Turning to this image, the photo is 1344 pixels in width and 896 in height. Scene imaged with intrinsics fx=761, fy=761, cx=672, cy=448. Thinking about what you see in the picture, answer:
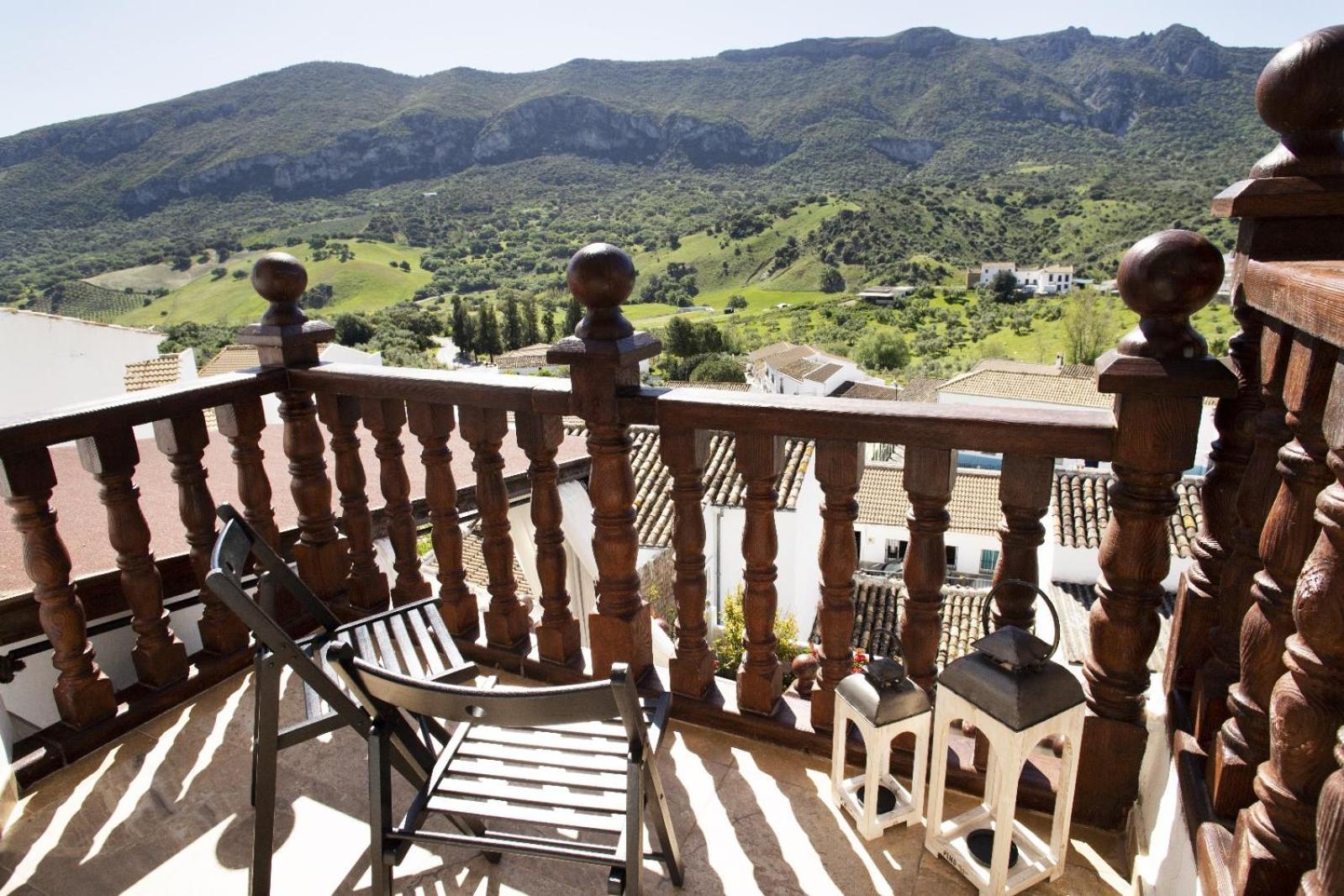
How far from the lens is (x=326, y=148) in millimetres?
100938

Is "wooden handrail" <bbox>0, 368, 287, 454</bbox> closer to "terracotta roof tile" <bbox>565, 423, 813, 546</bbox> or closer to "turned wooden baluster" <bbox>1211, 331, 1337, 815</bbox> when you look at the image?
"turned wooden baluster" <bbox>1211, 331, 1337, 815</bbox>

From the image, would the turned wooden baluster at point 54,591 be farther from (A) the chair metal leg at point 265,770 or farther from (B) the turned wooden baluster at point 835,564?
(B) the turned wooden baluster at point 835,564

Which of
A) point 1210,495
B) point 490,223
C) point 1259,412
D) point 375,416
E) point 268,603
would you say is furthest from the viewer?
point 490,223

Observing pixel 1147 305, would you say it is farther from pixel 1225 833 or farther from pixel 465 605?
pixel 465 605

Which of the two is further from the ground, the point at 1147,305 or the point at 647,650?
the point at 1147,305

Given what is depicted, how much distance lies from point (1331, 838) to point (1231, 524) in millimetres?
832

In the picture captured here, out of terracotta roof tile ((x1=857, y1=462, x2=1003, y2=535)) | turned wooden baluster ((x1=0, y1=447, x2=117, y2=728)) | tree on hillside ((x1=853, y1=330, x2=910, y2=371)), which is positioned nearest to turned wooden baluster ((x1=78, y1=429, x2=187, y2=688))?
turned wooden baluster ((x1=0, y1=447, x2=117, y2=728))

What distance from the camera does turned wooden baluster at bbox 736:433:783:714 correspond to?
6.14 ft

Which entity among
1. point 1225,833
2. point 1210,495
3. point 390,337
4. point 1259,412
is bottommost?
point 390,337

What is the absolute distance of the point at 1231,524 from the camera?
1.51m

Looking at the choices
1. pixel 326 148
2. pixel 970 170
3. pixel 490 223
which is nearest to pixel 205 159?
pixel 326 148

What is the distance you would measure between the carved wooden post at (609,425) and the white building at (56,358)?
40.3 feet

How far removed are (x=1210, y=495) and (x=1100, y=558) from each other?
0.25m

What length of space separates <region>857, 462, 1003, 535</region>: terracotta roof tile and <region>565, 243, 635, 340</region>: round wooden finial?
671 inches
